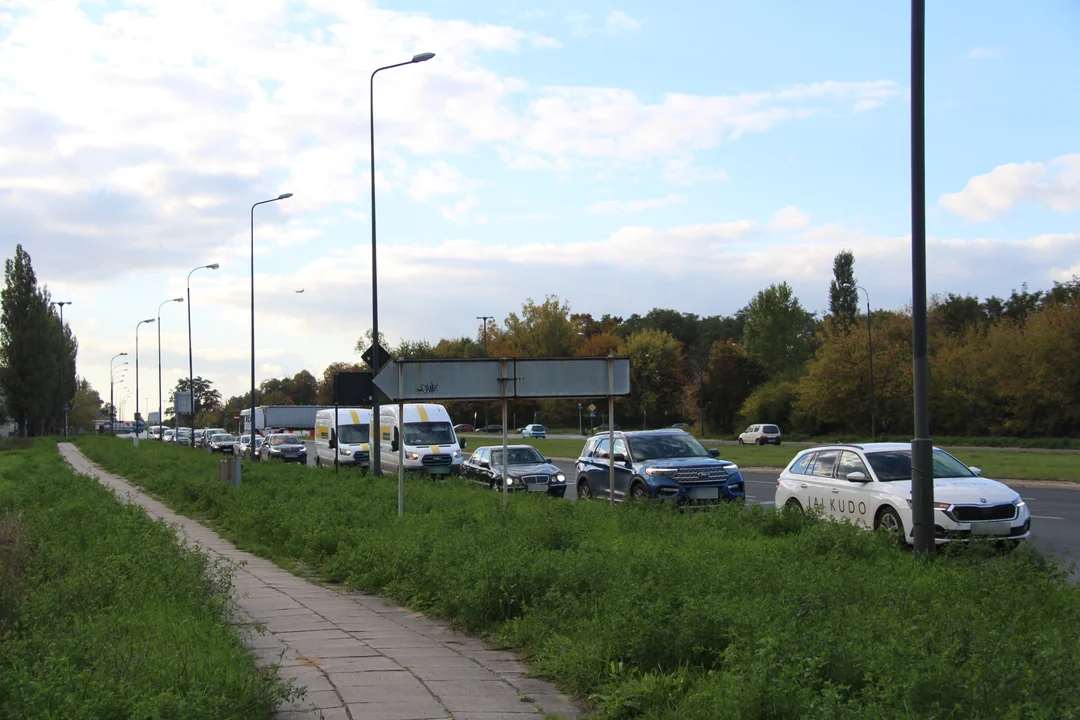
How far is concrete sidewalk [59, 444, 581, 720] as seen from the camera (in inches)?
236

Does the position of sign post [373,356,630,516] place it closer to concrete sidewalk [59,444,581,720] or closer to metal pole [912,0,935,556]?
concrete sidewalk [59,444,581,720]

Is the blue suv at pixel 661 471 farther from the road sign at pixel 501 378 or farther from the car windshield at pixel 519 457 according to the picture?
the car windshield at pixel 519 457

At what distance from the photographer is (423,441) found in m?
31.6

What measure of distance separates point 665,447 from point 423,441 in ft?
42.9

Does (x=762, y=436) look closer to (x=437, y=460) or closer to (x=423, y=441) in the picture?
(x=423, y=441)

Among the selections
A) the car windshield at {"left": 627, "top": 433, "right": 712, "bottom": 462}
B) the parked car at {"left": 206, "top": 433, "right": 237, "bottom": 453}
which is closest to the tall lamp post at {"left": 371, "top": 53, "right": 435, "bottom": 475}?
the car windshield at {"left": 627, "top": 433, "right": 712, "bottom": 462}

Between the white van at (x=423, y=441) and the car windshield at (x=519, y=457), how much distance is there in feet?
13.1

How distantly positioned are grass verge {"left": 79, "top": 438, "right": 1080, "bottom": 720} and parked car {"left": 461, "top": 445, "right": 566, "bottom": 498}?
10350 mm

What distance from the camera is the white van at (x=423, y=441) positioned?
30672 mm

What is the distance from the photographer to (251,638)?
800 centimetres

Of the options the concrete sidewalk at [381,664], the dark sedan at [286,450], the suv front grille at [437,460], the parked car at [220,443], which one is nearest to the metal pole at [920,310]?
the concrete sidewalk at [381,664]

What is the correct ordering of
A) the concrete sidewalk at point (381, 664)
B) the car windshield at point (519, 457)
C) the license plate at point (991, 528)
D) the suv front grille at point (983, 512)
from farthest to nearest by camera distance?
1. the car windshield at point (519, 457)
2. the suv front grille at point (983, 512)
3. the license plate at point (991, 528)
4. the concrete sidewalk at point (381, 664)

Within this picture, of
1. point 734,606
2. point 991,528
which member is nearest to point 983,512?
point 991,528

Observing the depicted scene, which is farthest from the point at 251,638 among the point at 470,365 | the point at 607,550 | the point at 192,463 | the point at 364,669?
the point at 192,463
